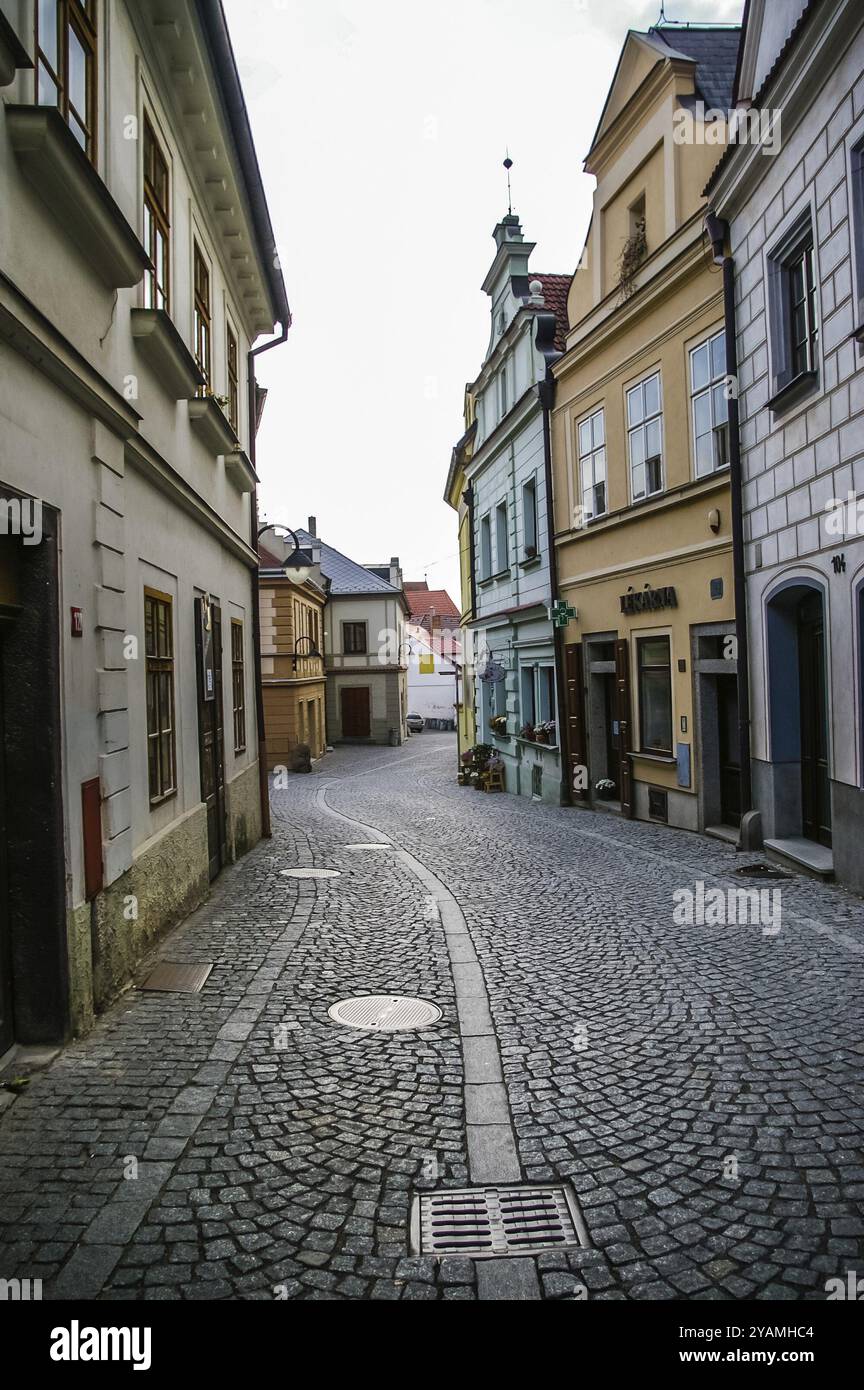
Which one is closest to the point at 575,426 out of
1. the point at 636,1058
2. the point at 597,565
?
the point at 597,565

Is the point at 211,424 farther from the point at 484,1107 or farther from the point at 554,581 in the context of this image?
the point at 554,581

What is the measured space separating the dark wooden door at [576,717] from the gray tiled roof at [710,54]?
27.3 feet

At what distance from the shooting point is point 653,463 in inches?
561

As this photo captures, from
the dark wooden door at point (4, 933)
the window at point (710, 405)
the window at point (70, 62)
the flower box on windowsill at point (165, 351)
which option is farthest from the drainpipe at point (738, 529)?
the dark wooden door at point (4, 933)

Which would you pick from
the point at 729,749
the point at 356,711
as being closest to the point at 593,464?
the point at 729,749

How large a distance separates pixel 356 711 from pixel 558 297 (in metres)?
31.7

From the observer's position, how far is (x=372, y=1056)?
16.7 ft

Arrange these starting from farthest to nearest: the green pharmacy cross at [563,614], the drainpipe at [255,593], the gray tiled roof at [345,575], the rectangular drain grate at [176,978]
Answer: the gray tiled roof at [345,575]
the green pharmacy cross at [563,614]
the drainpipe at [255,593]
the rectangular drain grate at [176,978]

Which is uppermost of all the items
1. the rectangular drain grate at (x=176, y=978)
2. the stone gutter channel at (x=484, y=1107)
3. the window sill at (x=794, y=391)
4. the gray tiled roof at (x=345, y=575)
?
the gray tiled roof at (x=345, y=575)

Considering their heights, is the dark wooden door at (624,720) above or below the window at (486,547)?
below

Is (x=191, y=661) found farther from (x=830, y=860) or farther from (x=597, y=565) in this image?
(x=597, y=565)

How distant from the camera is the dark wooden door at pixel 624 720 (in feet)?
49.3

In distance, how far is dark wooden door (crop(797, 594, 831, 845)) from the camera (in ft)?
33.0

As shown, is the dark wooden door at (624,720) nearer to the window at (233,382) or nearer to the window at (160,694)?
the window at (233,382)
